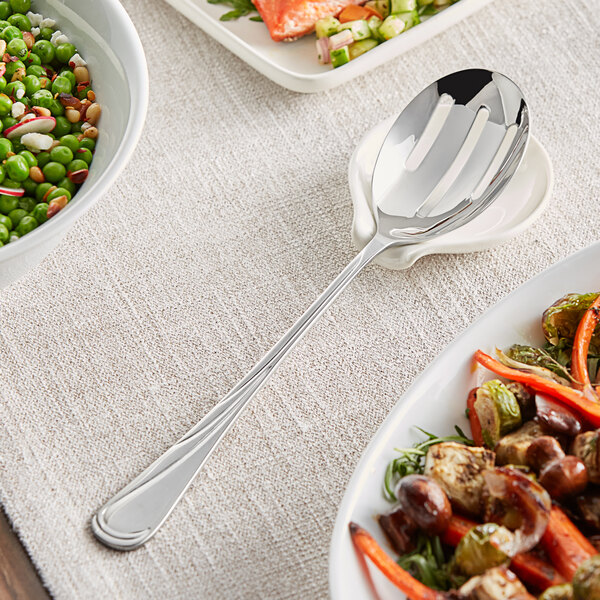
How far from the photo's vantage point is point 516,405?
1.13 metres

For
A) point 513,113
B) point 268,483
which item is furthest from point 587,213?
point 268,483

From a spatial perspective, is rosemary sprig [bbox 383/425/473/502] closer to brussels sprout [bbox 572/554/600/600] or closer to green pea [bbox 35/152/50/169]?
brussels sprout [bbox 572/554/600/600]

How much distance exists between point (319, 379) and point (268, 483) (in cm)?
22

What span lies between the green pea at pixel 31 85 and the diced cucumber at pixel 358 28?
72 centimetres

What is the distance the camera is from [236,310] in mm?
1480

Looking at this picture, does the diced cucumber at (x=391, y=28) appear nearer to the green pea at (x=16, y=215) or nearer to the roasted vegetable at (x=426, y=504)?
the green pea at (x=16, y=215)

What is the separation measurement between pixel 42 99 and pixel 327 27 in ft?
2.31

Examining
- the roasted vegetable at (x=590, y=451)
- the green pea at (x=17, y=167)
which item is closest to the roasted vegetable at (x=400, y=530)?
the roasted vegetable at (x=590, y=451)

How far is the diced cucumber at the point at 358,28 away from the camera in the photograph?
1814mm

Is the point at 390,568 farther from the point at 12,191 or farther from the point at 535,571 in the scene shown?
the point at 12,191

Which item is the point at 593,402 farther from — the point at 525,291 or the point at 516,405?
the point at 525,291

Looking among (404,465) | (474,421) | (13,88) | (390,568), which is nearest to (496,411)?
(474,421)

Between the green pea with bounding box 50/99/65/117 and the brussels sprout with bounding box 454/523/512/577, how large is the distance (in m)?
1.05

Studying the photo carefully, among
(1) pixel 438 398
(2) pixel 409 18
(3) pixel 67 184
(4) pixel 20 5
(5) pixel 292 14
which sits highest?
(4) pixel 20 5
